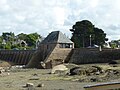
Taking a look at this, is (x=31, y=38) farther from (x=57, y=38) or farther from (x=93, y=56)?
(x=93, y=56)

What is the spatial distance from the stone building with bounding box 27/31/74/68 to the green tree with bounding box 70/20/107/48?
20774 mm

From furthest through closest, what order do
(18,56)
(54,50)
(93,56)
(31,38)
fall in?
(31,38) < (18,56) < (54,50) < (93,56)

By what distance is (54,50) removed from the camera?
6694 centimetres

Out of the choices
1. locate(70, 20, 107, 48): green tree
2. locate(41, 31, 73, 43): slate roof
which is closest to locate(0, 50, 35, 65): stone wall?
locate(41, 31, 73, 43): slate roof

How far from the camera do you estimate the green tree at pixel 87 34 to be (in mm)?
91062

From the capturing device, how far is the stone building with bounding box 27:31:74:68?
218ft

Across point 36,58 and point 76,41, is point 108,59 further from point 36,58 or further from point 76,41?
point 76,41

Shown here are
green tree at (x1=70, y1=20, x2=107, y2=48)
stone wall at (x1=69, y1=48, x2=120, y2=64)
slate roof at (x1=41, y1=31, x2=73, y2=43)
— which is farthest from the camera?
green tree at (x1=70, y1=20, x2=107, y2=48)

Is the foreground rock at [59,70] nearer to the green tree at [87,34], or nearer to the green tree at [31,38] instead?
the green tree at [87,34]

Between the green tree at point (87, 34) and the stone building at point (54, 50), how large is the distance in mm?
20774

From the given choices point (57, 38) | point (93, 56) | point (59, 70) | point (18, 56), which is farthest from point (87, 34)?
point (59, 70)

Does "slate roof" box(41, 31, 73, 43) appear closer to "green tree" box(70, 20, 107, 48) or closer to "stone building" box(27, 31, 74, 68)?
"stone building" box(27, 31, 74, 68)

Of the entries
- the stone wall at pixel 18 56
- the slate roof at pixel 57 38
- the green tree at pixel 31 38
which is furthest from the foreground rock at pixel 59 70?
the green tree at pixel 31 38

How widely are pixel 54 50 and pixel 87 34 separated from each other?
1067 inches
